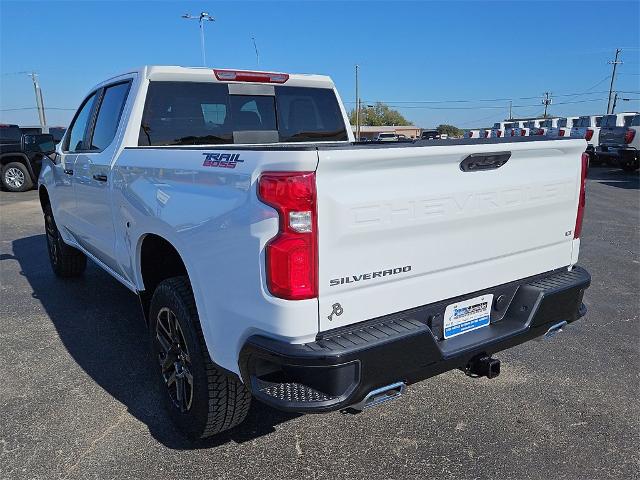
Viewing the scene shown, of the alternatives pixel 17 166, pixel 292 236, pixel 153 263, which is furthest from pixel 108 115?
pixel 17 166

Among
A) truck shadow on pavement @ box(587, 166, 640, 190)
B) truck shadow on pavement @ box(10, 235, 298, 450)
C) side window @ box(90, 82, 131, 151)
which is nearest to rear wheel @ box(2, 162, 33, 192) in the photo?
truck shadow on pavement @ box(10, 235, 298, 450)

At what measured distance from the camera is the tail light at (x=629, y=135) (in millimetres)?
16047

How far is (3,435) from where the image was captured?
2869 mm

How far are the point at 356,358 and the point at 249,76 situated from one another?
2802mm

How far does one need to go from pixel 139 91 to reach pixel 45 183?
285 centimetres

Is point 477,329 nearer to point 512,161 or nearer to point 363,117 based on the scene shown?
point 512,161

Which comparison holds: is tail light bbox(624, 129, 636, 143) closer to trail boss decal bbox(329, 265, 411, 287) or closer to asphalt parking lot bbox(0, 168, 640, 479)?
asphalt parking lot bbox(0, 168, 640, 479)

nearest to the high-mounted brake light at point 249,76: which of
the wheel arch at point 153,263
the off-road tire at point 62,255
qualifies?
the wheel arch at point 153,263

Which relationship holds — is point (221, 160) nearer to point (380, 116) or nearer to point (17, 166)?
point (17, 166)

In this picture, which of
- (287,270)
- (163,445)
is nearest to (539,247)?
(287,270)

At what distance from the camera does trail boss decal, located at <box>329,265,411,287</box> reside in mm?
2043

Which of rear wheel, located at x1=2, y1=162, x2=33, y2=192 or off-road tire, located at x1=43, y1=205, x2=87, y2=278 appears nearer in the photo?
off-road tire, located at x1=43, y1=205, x2=87, y2=278

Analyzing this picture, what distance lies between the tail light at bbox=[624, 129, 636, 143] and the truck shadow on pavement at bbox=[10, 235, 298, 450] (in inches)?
643

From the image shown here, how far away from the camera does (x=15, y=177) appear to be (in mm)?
15766
